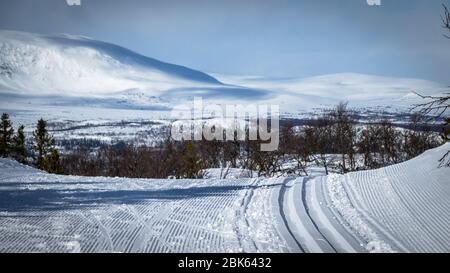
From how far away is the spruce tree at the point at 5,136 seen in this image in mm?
39062

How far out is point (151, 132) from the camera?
178ft

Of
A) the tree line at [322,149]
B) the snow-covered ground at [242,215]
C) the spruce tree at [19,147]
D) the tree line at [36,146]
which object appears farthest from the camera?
the spruce tree at [19,147]

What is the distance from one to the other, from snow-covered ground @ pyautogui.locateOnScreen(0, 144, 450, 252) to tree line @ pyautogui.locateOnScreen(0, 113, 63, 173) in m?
28.7

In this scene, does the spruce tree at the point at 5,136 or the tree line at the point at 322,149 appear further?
the spruce tree at the point at 5,136

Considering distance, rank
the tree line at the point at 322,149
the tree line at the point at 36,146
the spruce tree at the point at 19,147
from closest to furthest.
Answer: the tree line at the point at 322,149, the tree line at the point at 36,146, the spruce tree at the point at 19,147

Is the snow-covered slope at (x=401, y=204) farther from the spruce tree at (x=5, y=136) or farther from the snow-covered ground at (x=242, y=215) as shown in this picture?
the spruce tree at (x=5, y=136)

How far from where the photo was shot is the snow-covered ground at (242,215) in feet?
→ 19.8

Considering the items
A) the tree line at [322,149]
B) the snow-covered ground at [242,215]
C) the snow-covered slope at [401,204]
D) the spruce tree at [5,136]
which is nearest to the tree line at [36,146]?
the spruce tree at [5,136]

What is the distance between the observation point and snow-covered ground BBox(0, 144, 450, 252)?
19.8ft

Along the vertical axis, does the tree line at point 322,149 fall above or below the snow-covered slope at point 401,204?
below

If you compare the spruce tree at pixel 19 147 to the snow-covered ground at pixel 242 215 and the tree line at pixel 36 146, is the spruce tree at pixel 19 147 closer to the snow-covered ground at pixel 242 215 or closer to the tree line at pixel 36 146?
the tree line at pixel 36 146

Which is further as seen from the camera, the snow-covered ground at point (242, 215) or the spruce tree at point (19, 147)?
the spruce tree at point (19, 147)

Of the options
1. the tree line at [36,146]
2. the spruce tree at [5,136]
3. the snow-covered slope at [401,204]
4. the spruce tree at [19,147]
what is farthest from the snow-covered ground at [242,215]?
the spruce tree at [19,147]
